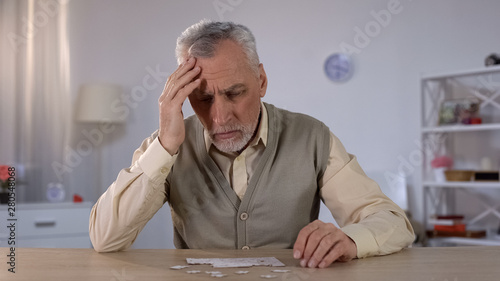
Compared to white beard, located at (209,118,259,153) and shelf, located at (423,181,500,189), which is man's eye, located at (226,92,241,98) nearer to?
white beard, located at (209,118,259,153)

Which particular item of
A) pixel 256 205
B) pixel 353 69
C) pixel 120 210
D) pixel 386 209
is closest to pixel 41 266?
pixel 120 210

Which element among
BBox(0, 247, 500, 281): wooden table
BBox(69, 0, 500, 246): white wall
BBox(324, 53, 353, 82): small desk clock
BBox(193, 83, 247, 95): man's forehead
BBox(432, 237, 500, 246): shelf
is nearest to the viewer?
BBox(0, 247, 500, 281): wooden table

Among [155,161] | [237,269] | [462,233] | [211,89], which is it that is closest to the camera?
[237,269]

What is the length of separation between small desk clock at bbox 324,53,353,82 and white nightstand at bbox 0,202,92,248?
231 cm

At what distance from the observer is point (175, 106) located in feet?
5.49

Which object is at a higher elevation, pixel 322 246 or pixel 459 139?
pixel 459 139

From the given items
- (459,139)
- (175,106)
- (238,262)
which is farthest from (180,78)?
(459,139)

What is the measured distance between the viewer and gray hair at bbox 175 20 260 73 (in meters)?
1.74

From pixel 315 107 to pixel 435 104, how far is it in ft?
3.40

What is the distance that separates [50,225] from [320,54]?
2644 mm

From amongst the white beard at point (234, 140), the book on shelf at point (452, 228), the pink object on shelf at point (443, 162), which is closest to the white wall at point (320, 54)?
the pink object on shelf at point (443, 162)

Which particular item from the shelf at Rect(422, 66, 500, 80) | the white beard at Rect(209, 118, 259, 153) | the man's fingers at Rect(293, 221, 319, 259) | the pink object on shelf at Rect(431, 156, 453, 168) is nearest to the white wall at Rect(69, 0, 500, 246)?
the shelf at Rect(422, 66, 500, 80)

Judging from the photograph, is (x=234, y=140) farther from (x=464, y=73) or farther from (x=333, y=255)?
(x=464, y=73)

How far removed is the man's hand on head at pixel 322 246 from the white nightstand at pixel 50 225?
3.14 meters
